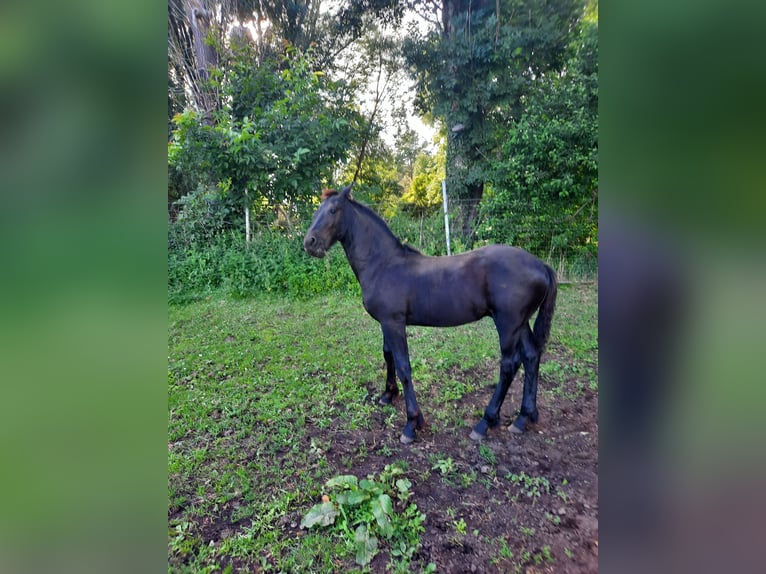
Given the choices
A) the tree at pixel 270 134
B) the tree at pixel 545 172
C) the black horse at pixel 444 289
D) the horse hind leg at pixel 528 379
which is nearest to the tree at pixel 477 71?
the tree at pixel 545 172

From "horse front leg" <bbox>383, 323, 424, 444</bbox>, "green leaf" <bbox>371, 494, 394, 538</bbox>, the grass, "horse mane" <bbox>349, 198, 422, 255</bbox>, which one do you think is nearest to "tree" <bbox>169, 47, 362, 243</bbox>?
the grass

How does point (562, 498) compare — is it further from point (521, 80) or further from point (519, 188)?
point (521, 80)

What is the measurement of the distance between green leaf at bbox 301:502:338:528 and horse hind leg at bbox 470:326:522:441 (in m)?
1.15

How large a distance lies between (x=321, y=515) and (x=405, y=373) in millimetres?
1034

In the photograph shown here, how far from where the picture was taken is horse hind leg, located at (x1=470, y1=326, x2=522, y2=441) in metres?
2.34

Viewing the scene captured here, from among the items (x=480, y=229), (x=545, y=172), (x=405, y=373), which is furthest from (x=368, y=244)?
(x=545, y=172)

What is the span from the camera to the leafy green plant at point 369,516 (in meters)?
1.55

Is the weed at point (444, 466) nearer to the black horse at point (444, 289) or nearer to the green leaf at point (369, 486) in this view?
the black horse at point (444, 289)

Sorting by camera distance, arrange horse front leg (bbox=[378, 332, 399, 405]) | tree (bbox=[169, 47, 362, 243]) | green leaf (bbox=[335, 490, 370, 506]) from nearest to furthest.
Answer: green leaf (bbox=[335, 490, 370, 506]), horse front leg (bbox=[378, 332, 399, 405]), tree (bbox=[169, 47, 362, 243])

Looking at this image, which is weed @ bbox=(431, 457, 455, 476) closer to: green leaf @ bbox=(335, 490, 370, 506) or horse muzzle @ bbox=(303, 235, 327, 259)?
green leaf @ bbox=(335, 490, 370, 506)

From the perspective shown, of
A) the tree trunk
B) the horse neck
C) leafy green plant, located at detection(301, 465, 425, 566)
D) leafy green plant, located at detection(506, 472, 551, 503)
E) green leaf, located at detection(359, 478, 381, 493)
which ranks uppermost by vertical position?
the tree trunk
